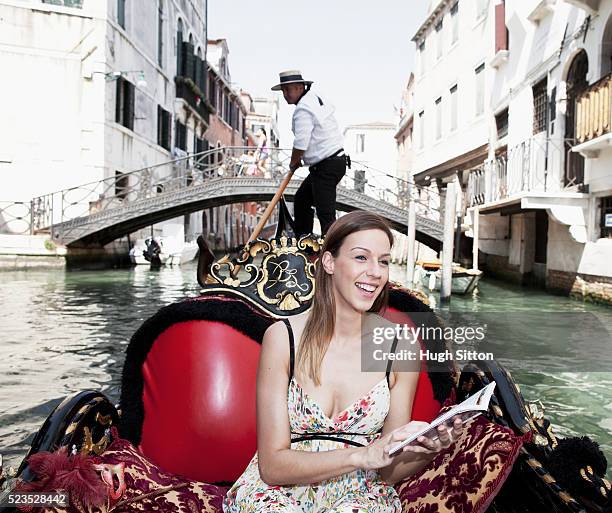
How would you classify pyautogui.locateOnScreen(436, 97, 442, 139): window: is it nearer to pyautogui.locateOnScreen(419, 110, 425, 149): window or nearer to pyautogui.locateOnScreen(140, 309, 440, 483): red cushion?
pyautogui.locateOnScreen(419, 110, 425, 149): window

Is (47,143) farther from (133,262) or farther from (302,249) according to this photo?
(302,249)

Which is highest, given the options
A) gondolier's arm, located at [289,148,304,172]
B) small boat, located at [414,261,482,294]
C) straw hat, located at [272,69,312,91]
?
straw hat, located at [272,69,312,91]

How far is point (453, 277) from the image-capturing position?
9992 mm

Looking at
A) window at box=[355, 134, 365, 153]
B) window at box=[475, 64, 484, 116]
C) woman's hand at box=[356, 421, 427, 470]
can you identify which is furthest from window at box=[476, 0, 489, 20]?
window at box=[355, 134, 365, 153]

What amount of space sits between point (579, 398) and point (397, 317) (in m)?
2.63

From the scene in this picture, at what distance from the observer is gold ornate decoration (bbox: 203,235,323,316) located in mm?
1863

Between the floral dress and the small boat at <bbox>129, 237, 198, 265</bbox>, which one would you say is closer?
the floral dress

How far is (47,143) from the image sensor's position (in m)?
13.6

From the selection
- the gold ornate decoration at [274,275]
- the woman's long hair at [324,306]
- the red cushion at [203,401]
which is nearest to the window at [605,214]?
the gold ornate decoration at [274,275]

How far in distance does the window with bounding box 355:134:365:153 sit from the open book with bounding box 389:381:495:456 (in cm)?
3615

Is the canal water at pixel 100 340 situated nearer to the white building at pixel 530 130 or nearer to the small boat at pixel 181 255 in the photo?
the white building at pixel 530 130

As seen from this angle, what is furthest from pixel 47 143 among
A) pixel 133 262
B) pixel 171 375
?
pixel 171 375

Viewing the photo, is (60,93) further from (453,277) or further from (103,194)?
(453,277)

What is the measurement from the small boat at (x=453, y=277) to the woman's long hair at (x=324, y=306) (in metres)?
8.75
